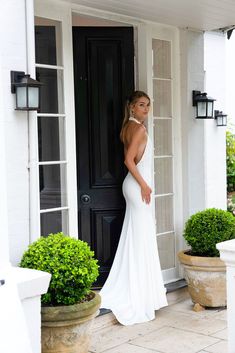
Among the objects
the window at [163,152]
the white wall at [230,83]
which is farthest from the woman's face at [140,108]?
the white wall at [230,83]

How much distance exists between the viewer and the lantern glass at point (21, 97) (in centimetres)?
336

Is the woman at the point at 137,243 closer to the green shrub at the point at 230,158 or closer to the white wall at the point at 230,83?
the green shrub at the point at 230,158

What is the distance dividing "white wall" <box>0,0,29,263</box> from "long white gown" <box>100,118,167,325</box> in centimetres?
125

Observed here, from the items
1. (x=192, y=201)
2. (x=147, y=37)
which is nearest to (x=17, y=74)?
(x=147, y=37)

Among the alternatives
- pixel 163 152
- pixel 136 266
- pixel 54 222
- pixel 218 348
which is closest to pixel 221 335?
pixel 218 348

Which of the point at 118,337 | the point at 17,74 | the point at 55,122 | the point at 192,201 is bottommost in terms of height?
the point at 118,337

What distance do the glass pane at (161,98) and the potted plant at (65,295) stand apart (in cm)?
227

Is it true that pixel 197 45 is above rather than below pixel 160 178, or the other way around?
above

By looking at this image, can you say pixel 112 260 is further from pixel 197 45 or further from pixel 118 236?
pixel 197 45

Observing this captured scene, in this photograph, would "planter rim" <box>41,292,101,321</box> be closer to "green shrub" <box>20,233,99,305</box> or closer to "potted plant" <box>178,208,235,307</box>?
"green shrub" <box>20,233,99,305</box>

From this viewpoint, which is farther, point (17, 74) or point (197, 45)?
point (197, 45)

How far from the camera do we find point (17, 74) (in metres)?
3.41

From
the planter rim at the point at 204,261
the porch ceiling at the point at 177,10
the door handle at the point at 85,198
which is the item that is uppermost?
the porch ceiling at the point at 177,10

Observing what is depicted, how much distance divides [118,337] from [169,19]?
9.41ft
